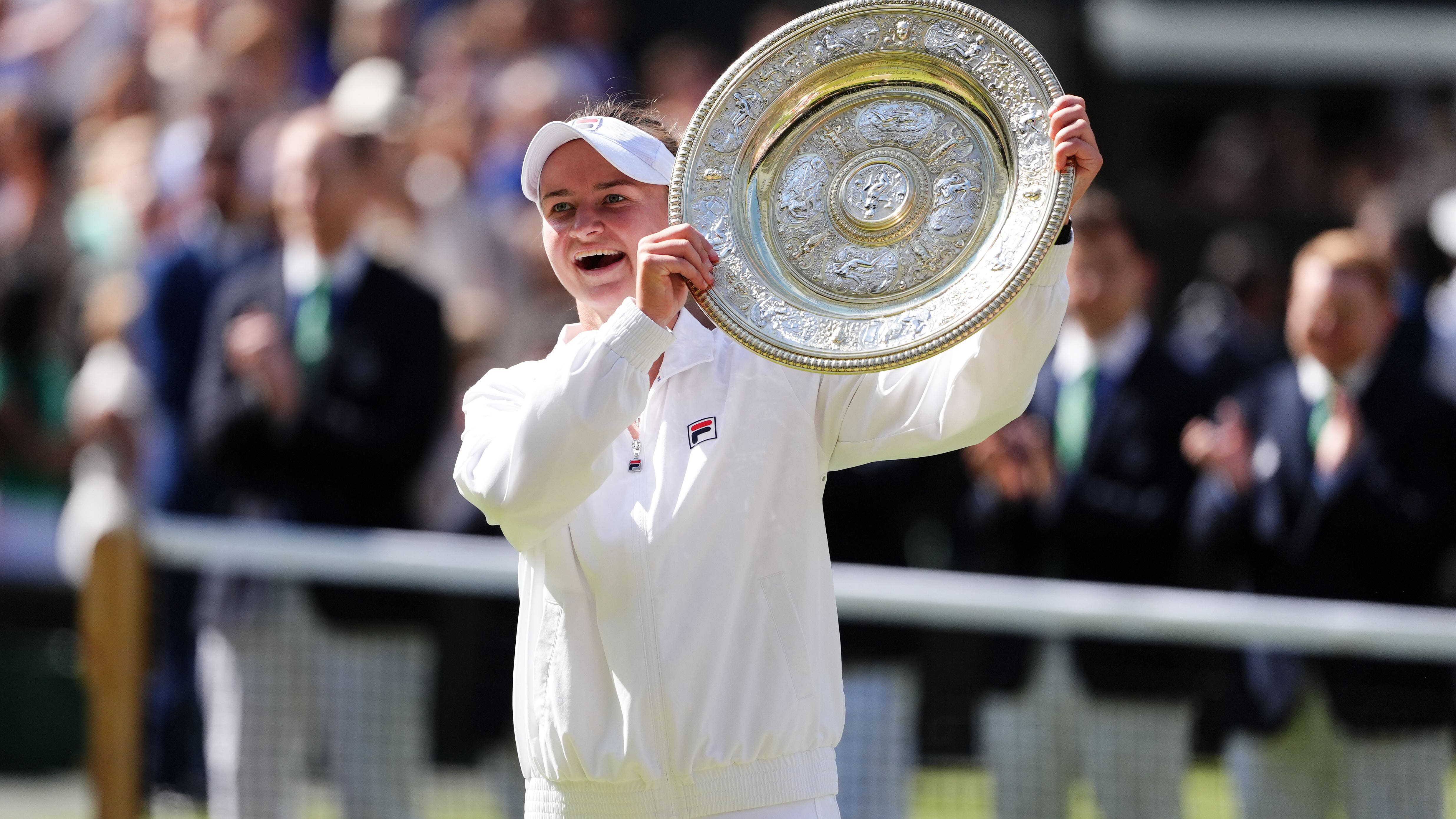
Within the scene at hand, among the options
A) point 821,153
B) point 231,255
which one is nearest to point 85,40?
point 231,255

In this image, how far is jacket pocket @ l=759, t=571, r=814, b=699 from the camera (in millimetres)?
3232

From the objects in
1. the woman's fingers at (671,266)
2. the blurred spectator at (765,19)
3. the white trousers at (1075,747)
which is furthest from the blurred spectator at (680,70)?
the woman's fingers at (671,266)

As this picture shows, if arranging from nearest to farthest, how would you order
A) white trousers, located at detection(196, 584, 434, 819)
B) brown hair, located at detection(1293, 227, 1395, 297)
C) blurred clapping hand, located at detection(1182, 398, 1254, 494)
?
white trousers, located at detection(196, 584, 434, 819), brown hair, located at detection(1293, 227, 1395, 297), blurred clapping hand, located at detection(1182, 398, 1254, 494)

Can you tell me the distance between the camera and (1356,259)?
608 centimetres

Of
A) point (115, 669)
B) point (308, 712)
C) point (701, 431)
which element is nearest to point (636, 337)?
point (701, 431)

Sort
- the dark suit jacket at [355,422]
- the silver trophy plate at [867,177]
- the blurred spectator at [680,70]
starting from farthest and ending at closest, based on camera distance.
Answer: the blurred spectator at [680,70]
the dark suit jacket at [355,422]
the silver trophy plate at [867,177]

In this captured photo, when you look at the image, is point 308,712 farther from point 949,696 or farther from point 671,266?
point 671,266

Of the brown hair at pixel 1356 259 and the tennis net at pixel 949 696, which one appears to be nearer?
the tennis net at pixel 949 696

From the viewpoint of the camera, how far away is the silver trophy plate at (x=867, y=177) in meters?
3.17

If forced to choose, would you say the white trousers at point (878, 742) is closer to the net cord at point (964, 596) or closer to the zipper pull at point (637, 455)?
the net cord at point (964, 596)

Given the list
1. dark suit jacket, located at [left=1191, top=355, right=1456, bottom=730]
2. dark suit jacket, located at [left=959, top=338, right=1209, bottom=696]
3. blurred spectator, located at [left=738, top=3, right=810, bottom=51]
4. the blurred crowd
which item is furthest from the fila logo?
blurred spectator, located at [left=738, top=3, right=810, bottom=51]

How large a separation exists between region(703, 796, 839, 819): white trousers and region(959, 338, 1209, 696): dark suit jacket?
3.29 m

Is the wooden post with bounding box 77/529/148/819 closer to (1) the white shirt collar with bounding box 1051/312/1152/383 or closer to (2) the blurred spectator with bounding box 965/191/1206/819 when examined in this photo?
(2) the blurred spectator with bounding box 965/191/1206/819

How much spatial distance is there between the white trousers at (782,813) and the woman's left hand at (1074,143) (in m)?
1.14
